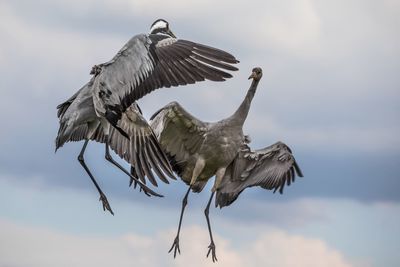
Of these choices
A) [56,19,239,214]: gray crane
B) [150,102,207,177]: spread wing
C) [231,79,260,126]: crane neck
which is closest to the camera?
[56,19,239,214]: gray crane

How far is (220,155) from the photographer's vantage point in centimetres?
2805

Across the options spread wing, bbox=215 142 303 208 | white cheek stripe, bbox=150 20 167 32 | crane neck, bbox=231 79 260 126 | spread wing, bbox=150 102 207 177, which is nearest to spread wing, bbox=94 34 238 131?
white cheek stripe, bbox=150 20 167 32

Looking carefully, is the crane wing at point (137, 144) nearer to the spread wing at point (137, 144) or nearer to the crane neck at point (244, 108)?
the spread wing at point (137, 144)

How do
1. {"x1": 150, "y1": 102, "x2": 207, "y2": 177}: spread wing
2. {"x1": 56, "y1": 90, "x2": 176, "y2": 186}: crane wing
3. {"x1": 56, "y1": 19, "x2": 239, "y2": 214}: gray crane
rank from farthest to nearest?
{"x1": 150, "y1": 102, "x2": 207, "y2": 177}: spread wing, {"x1": 56, "y1": 90, "x2": 176, "y2": 186}: crane wing, {"x1": 56, "y1": 19, "x2": 239, "y2": 214}: gray crane

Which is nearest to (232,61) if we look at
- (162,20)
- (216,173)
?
(162,20)

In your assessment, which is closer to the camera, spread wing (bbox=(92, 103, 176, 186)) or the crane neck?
spread wing (bbox=(92, 103, 176, 186))

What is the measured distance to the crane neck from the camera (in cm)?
2766

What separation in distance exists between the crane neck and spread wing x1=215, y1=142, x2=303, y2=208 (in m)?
1.16

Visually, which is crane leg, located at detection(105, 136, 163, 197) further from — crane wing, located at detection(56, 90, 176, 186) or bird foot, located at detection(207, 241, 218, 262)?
bird foot, located at detection(207, 241, 218, 262)

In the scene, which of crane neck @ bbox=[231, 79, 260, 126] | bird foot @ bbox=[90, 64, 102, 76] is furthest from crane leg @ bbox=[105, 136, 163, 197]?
crane neck @ bbox=[231, 79, 260, 126]

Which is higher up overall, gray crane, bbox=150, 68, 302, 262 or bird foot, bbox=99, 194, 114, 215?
gray crane, bbox=150, 68, 302, 262

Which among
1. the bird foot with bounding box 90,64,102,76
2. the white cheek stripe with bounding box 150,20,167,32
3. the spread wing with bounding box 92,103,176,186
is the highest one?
the white cheek stripe with bounding box 150,20,167,32

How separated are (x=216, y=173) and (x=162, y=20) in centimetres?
383

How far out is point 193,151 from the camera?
93.2ft
